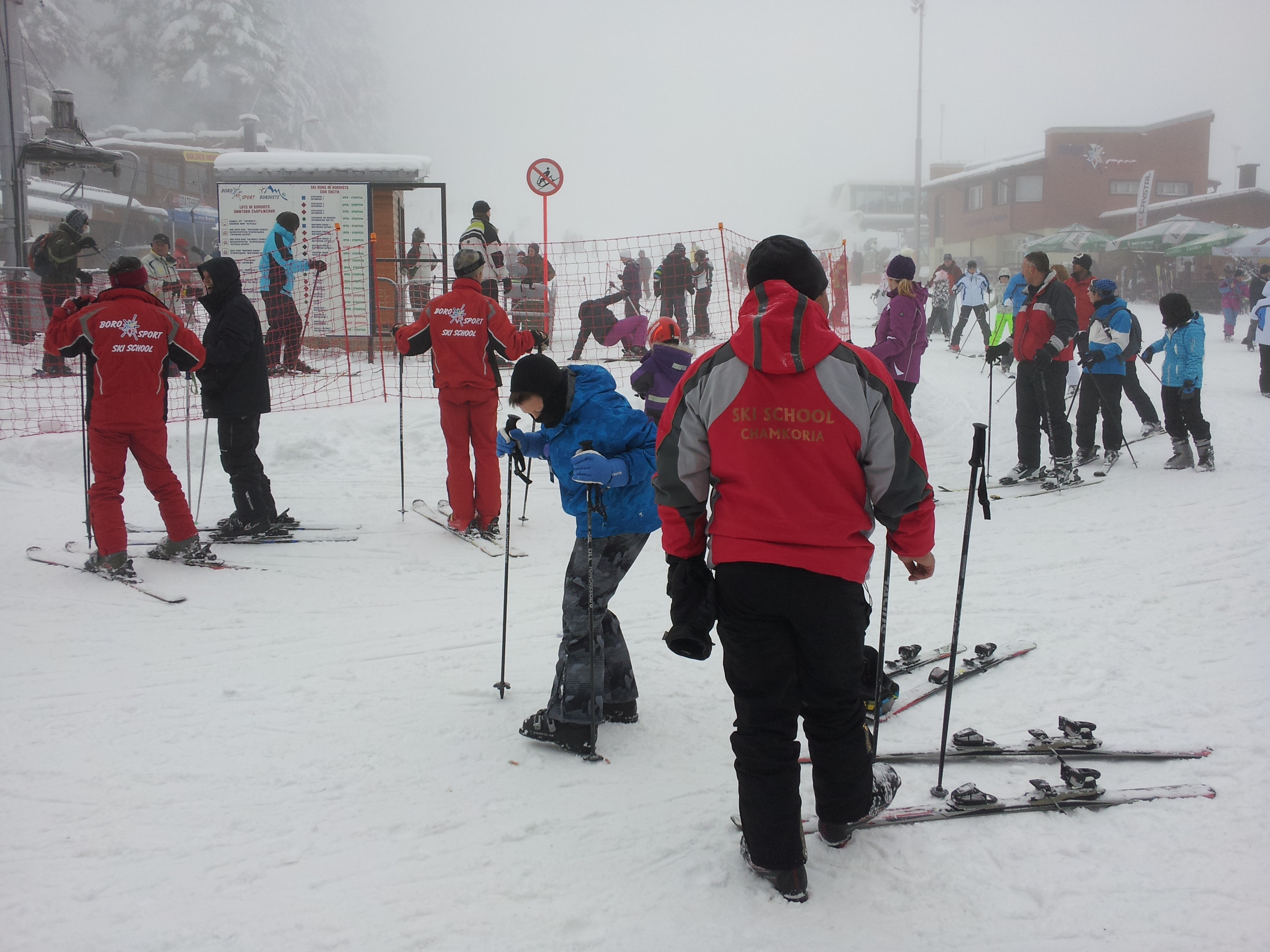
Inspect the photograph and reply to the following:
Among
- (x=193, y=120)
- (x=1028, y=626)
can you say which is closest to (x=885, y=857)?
(x=1028, y=626)

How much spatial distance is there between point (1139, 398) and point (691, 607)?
868 cm

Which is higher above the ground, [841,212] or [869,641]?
[841,212]

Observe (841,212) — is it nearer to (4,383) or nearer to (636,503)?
(4,383)

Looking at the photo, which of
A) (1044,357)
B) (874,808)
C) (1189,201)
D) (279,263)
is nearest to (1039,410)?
(1044,357)

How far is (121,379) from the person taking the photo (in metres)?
5.51

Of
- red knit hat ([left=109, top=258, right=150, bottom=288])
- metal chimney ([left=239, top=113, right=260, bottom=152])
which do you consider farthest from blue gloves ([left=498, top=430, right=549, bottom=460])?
metal chimney ([left=239, top=113, right=260, bottom=152])

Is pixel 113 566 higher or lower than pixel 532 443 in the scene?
lower

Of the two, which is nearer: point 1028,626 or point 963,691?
point 963,691

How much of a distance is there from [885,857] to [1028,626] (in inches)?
94.7

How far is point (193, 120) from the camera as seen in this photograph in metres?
48.2

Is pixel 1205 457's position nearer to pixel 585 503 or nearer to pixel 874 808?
Answer: pixel 874 808

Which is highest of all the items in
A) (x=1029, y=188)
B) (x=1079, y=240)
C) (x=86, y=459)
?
(x=1029, y=188)

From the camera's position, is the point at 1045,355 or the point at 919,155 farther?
the point at 919,155

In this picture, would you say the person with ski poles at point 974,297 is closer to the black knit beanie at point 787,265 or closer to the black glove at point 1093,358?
the black glove at point 1093,358
